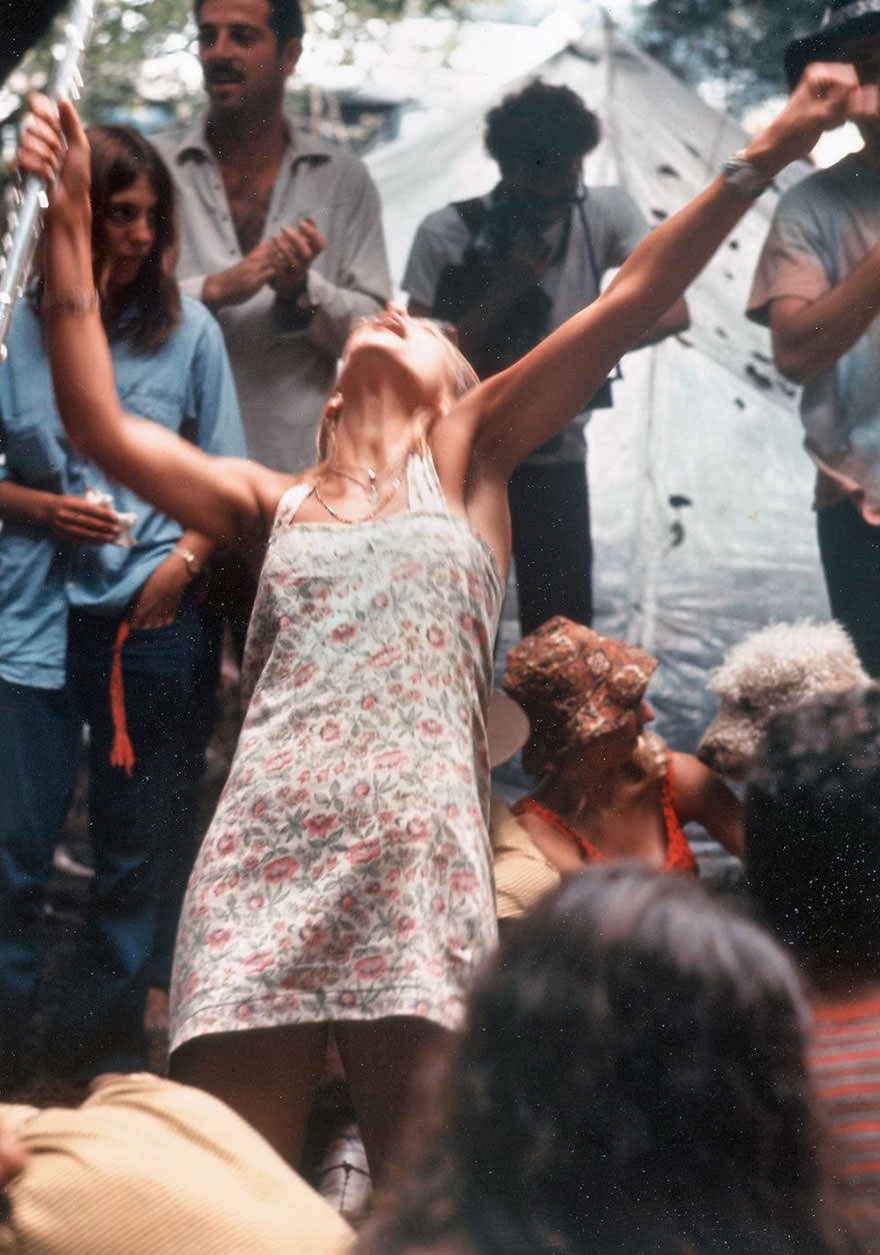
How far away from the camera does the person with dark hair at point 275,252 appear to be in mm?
1578

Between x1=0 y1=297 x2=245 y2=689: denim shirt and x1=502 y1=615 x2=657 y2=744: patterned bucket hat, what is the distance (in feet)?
1.29

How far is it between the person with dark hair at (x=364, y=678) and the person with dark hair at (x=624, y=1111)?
395mm

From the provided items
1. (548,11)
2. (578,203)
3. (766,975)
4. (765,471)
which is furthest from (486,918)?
(548,11)

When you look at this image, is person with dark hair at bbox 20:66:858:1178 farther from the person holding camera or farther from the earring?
the person holding camera

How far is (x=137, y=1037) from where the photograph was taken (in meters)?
1.53

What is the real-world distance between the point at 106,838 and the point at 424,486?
58 centimetres

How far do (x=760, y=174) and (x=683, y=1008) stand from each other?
73cm

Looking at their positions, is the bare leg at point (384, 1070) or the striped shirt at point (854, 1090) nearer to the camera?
the striped shirt at point (854, 1090)

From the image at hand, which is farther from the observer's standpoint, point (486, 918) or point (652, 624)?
point (652, 624)

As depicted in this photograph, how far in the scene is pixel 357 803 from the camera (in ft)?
3.57

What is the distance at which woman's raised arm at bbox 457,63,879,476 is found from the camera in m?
1.14

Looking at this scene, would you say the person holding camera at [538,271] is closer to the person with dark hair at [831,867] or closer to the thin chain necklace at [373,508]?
the thin chain necklace at [373,508]

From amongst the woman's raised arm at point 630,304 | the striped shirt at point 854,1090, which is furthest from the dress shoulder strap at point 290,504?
the striped shirt at point 854,1090

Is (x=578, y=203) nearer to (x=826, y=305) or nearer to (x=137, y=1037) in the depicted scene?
(x=826, y=305)
